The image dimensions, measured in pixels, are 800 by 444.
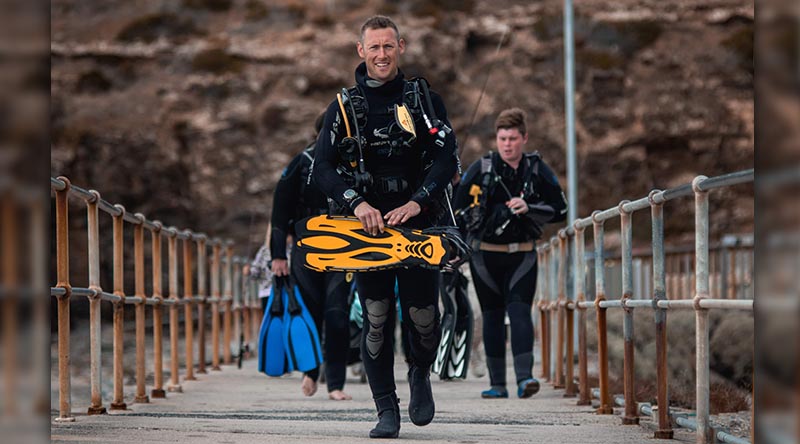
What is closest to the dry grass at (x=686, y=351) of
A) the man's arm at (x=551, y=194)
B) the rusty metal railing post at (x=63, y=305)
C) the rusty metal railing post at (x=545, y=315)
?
the rusty metal railing post at (x=545, y=315)

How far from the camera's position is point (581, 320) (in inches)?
336

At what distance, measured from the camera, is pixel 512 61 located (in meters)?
42.8

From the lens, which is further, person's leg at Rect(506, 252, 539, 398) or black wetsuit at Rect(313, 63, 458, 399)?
person's leg at Rect(506, 252, 539, 398)

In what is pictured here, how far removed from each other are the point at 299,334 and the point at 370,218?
12.4 feet

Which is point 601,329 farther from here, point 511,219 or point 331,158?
point 331,158

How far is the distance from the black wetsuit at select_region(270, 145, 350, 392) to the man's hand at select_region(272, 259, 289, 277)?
0.04m

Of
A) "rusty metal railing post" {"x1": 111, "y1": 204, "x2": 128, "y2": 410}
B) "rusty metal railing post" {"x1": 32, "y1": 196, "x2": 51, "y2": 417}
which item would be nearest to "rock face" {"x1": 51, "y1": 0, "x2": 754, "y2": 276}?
"rusty metal railing post" {"x1": 111, "y1": 204, "x2": 128, "y2": 410}

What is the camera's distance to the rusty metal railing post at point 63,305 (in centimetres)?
615

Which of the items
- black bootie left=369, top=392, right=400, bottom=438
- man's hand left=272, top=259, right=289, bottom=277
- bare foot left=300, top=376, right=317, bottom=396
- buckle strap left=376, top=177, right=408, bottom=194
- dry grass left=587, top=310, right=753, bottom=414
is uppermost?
buckle strap left=376, top=177, right=408, bottom=194

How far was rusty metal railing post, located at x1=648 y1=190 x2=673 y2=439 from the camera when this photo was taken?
570 cm

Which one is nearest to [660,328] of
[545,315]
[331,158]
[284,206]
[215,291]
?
[331,158]

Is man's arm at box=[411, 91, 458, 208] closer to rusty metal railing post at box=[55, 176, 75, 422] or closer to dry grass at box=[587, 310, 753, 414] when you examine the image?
rusty metal railing post at box=[55, 176, 75, 422]

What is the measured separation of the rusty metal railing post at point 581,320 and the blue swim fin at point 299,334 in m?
1.78

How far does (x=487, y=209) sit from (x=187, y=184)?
103 feet
